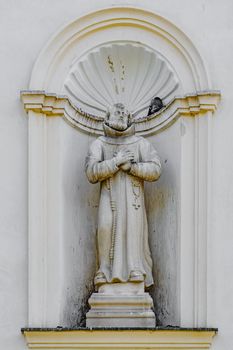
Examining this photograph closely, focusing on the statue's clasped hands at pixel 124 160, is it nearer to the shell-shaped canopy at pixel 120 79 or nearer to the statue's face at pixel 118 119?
the statue's face at pixel 118 119

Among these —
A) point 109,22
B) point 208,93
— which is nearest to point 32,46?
point 109,22

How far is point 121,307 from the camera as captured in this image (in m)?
13.2

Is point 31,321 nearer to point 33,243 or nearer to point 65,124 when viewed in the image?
point 33,243

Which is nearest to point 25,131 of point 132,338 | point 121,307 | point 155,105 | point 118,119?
point 118,119

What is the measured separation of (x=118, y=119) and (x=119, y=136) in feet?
0.52

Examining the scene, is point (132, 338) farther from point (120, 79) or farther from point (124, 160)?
point (120, 79)

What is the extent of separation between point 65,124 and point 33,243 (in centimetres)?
108

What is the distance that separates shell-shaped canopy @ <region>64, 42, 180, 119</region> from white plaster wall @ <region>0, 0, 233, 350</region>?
1.21 ft

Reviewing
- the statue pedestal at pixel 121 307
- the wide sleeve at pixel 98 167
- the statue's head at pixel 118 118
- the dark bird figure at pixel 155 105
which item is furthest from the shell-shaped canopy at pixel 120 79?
the statue pedestal at pixel 121 307

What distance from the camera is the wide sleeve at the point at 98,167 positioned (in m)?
13.3

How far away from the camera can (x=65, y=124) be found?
1358 centimetres

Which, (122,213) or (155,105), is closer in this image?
(122,213)

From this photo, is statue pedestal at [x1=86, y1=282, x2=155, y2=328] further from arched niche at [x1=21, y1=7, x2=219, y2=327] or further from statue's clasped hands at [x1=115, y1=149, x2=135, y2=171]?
statue's clasped hands at [x1=115, y1=149, x2=135, y2=171]

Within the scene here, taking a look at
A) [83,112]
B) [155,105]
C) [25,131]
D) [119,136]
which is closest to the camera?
[25,131]
